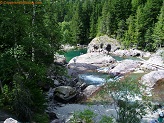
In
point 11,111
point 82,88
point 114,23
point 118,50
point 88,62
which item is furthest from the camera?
point 114,23

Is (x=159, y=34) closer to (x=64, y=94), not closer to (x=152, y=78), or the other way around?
(x=152, y=78)

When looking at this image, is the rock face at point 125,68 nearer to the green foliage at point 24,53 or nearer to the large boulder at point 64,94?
the large boulder at point 64,94

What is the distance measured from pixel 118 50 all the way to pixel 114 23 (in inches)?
513

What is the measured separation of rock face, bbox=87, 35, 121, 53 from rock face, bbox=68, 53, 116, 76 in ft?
52.7

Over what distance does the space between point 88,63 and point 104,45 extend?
69.9 ft

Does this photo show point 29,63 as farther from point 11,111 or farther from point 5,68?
point 11,111

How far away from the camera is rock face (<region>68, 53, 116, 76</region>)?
38688 mm

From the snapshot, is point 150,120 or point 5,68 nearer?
point 5,68

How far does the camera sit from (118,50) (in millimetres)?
60750

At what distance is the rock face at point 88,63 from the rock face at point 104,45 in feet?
52.7

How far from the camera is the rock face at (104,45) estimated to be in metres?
63.5

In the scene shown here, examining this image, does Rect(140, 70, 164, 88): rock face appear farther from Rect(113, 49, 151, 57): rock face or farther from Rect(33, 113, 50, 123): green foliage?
Rect(113, 49, 151, 57): rock face

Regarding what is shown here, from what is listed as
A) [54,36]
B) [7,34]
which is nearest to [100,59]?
[54,36]

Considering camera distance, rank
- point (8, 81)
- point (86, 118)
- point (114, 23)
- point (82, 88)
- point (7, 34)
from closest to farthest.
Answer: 1. point (86, 118)
2. point (7, 34)
3. point (8, 81)
4. point (82, 88)
5. point (114, 23)
